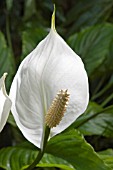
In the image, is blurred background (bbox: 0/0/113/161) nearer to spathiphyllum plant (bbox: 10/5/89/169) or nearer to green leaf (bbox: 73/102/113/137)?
green leaf (bbox: 73/102/113/137)

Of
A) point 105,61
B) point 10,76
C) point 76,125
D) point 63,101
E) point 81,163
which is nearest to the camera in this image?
point 63,101

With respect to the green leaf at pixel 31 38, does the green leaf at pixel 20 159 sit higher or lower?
lower

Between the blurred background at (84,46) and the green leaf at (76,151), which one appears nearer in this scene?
the green leaf at (76,151)

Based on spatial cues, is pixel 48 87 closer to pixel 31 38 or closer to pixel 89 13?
pixel 31 38

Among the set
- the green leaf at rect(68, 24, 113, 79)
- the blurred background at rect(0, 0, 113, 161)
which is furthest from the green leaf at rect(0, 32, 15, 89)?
the green leaf at rect(68, 24, 113, 79)

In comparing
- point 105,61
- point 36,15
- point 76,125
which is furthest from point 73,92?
point 36,15

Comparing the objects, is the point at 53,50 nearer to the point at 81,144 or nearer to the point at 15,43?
the point at 81,144

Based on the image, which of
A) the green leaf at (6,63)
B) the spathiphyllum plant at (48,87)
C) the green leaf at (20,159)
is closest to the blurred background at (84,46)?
the green leaf at (6,63)

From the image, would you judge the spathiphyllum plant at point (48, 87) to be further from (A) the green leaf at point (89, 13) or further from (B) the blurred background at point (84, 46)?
(A) the green leaf at point (89, 13)
